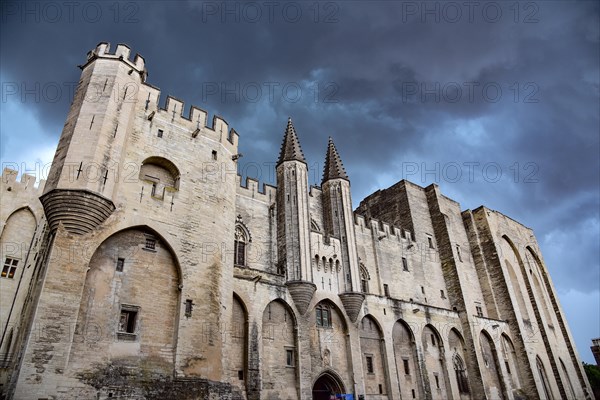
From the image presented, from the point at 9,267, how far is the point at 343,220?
728 inches

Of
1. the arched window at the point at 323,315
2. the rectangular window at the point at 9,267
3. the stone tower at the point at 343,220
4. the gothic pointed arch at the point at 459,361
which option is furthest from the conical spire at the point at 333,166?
the rectangular window at the point at 9,267

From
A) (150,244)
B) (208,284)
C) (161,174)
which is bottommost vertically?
(208,284)

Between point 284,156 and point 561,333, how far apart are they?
112 feet

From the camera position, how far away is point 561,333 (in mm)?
40531

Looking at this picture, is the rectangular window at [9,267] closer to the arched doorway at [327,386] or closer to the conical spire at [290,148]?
the conical spire at [290,148]

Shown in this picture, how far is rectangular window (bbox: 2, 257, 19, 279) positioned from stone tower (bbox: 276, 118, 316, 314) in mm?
13916

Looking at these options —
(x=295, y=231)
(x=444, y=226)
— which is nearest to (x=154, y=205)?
(x=295, y=231)

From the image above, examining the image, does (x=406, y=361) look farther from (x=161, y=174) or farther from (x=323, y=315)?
(x=161, y=174)

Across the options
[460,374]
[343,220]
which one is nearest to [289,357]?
[343,220]

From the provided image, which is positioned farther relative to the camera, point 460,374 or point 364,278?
point 460,374

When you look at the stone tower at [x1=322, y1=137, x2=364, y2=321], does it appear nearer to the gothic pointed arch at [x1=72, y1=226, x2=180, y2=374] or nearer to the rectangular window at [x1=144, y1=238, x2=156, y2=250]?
the gothic pointed arch at [x1=72, y1=226, x2=180, y2=374]

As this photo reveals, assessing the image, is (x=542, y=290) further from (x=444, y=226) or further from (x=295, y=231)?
(x=295, y=231)

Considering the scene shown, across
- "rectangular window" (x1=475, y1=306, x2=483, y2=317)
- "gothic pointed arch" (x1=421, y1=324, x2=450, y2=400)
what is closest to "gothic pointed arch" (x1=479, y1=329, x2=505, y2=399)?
"rectangular window" (x1=475, y1=306, x2=483, y2=317)

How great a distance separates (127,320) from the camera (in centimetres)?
1467
